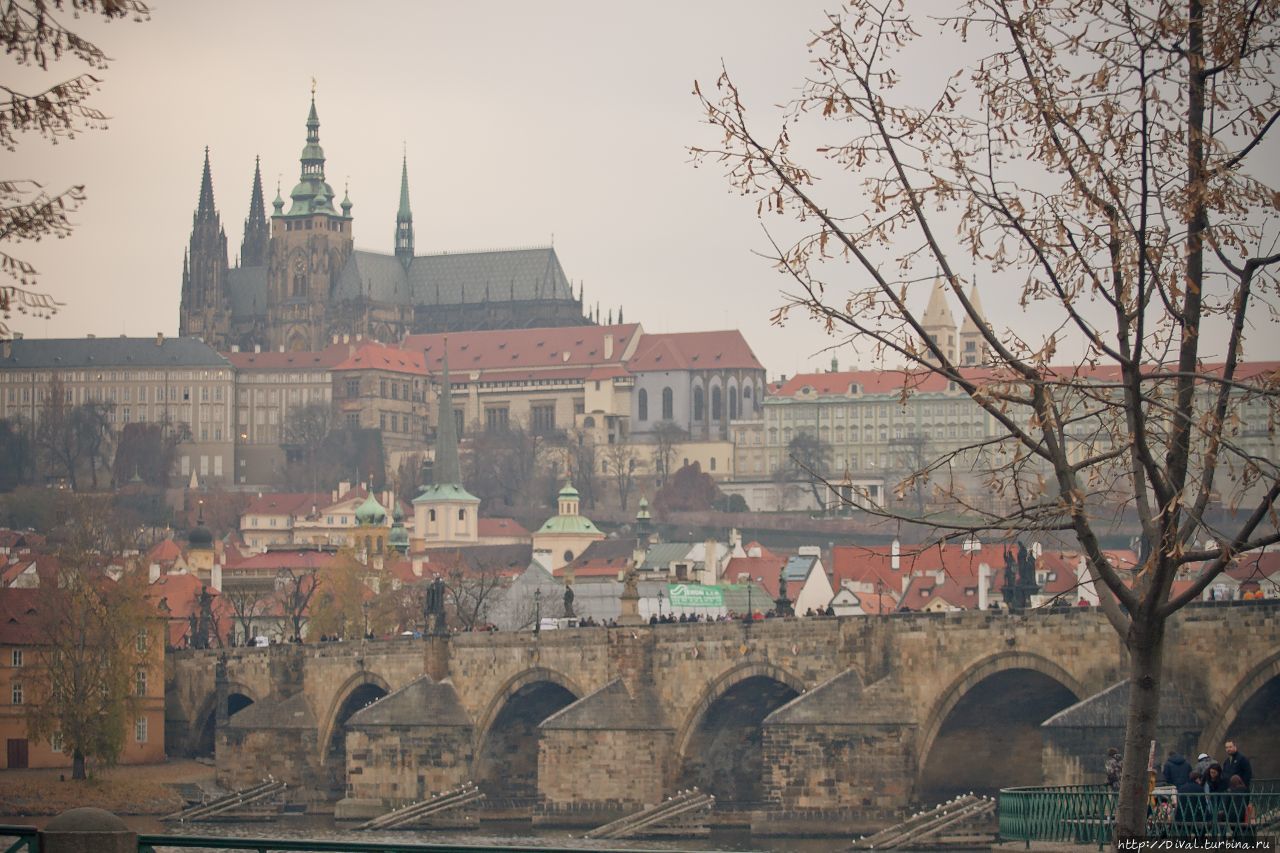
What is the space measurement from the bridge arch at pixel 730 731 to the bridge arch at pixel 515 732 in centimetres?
531

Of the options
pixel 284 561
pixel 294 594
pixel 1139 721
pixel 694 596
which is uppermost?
pixel 284 561

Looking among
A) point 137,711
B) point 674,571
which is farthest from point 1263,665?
point 674,571

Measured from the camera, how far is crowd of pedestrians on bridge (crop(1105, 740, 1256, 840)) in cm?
1958

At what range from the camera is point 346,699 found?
69500 mm

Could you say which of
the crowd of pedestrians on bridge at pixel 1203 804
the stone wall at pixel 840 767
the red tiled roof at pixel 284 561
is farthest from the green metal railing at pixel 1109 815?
the red tiled roof at pixel 284 561

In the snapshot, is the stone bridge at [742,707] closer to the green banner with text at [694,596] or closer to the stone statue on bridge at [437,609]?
the stone statue on bridge at [437,609]

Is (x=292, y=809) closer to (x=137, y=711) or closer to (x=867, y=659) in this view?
(x=137, y=711)

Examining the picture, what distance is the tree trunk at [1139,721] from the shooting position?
15.2 meters

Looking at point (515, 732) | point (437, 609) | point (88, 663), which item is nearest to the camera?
point (515, 732)

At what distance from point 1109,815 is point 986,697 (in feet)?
94.7

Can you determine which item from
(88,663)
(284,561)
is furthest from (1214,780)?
(284,561)

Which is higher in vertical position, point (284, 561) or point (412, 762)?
point (284, 561)

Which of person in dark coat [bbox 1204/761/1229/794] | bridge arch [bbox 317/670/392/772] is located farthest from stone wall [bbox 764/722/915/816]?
person in dark coat [bbox 1204/761/1229/794]

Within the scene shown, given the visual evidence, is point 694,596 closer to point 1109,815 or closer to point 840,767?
point 840,767
